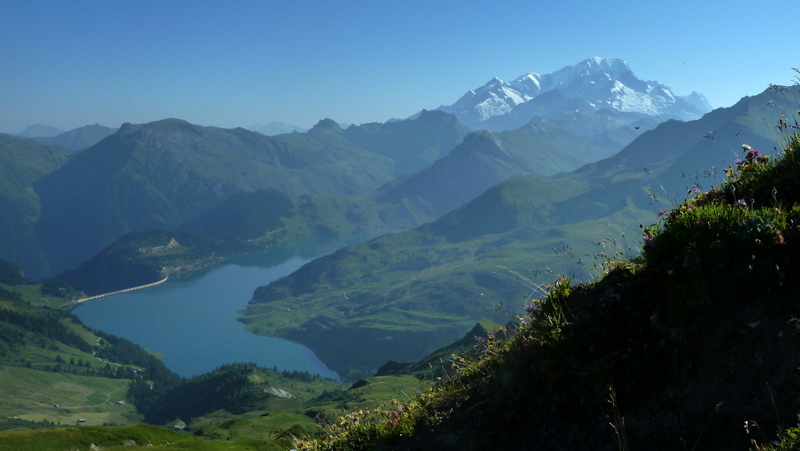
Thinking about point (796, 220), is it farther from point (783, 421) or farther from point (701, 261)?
point (783, 421)

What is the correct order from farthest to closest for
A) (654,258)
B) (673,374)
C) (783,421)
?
(654,258) → (673,374) → (783,421)

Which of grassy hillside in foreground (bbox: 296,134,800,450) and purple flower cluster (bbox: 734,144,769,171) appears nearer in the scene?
grassy hillside in foreground (bbox: 296,134,800,450)

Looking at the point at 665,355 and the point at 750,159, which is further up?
the point at 750,159

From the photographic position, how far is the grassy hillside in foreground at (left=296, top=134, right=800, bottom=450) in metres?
5.73

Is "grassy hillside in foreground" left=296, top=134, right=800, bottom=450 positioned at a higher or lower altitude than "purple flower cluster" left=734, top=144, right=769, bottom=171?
lower

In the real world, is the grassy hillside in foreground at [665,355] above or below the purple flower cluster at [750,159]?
below

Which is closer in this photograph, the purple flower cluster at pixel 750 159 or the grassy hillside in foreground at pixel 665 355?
the grassy hillside in foreground at pixel 665 355

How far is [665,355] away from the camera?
20.9ft

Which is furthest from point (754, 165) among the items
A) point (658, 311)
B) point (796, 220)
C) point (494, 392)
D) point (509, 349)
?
point (494, 392)

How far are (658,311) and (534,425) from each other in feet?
7.08

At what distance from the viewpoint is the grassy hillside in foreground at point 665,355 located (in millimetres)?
5730

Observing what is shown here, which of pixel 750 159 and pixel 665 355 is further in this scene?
pixel 750 159

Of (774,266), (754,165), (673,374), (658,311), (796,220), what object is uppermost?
(754,165)

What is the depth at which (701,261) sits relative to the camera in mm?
6773
